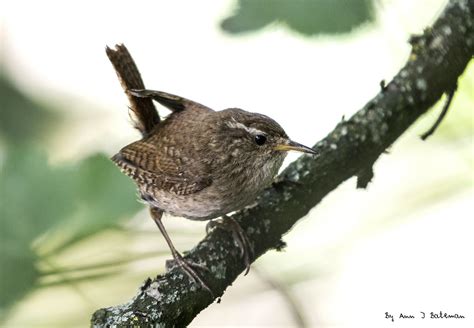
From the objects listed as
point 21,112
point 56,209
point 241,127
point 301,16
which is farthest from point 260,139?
point 21,112

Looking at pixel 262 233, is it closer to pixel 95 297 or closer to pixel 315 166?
pixel 315 166

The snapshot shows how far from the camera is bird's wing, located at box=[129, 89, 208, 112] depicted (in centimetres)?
205

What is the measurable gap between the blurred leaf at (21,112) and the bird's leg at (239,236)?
827mm

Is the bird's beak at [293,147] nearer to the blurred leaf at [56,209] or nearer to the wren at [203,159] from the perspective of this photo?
the wren at [203,159]

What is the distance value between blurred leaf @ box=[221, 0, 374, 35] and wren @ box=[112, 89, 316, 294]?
35cm

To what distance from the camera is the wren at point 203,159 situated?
6.21 ft

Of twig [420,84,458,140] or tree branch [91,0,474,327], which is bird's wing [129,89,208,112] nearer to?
tree branch [91,0,474,327]

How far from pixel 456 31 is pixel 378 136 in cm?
41

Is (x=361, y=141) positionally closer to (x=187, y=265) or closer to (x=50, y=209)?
(x=187, y=265)

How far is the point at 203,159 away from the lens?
2.01 m

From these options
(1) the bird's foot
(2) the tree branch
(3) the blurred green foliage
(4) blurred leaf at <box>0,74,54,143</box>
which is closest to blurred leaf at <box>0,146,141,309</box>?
(3) the blurred green foliage

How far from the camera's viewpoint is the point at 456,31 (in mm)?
1969

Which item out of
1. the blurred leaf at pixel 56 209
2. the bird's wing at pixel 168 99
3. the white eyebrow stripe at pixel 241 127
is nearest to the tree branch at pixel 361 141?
Result: the white eyebrow stripe at pixel 241 127

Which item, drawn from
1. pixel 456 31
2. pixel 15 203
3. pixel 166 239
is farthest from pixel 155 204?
pixel 456 31
